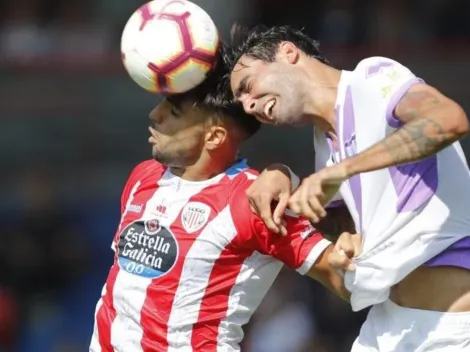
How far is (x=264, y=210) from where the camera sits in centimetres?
419

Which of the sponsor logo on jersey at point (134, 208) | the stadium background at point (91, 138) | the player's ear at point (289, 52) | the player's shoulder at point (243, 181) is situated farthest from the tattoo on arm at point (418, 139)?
the stadium background at point (91, 138)

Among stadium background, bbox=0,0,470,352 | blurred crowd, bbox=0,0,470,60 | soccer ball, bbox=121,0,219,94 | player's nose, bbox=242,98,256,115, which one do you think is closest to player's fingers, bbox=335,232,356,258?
player's nose, bbox=242,98,256,115

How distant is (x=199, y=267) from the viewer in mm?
4465

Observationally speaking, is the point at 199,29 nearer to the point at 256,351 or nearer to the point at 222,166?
the point at 222,166

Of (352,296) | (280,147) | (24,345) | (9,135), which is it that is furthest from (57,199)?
(352,296)

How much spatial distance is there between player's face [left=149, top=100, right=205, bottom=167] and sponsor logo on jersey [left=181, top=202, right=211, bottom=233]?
0.19m

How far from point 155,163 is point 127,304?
64cm

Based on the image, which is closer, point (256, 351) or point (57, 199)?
point (256, 351)

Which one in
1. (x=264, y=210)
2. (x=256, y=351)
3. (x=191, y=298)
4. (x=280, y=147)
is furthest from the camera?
(x=280, y=147)

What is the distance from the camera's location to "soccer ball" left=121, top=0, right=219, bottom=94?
4.45 metres

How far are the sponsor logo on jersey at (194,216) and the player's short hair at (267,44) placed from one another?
0.54m

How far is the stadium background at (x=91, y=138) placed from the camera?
342 inches

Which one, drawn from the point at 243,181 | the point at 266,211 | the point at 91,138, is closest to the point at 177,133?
the point at 243,181

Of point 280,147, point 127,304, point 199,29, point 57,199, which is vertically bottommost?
point 57,199
